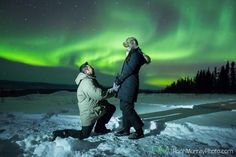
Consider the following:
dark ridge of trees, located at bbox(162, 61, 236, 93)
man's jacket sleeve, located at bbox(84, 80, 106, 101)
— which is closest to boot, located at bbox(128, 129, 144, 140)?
man's jacket sleeve, located at bbox(84, 80, 106, 101)

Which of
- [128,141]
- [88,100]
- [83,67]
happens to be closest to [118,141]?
[128,141]

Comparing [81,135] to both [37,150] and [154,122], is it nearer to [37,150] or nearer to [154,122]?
[37,150]

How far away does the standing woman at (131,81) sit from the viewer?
16.5ft

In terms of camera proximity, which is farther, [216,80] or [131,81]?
[216,80]

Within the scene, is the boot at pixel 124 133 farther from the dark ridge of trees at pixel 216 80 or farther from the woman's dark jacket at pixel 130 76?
the dark ridge of trees at pixel 216 80

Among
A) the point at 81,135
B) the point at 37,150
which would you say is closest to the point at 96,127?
the point at 81,135

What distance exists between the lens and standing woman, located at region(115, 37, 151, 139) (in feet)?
16.5

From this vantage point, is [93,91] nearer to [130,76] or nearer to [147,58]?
[130,76]

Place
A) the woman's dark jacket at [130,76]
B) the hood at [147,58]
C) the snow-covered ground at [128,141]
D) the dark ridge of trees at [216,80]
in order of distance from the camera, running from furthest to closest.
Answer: the dark ridge of trees at [216,80]
the hood at [147,58]
the woman's dark jacket at [130,76]
the snow-covered ground at [128,141]

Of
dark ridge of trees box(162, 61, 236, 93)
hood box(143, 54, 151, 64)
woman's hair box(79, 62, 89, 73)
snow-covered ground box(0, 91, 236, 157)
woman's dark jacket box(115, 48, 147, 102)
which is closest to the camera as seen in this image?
snow-covered ground box(0, 91, 236, 157)

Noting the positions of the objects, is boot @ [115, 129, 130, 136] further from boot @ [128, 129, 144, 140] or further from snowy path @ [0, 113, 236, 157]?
boot @ [128, 129, 144, 140]

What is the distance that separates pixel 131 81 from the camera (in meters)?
5.10

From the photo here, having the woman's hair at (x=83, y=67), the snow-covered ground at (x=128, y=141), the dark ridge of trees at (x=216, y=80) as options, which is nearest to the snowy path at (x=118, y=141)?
the snow-covered ground at (x=128, y=141)

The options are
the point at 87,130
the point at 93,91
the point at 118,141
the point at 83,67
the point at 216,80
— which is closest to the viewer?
the point at 118,141
